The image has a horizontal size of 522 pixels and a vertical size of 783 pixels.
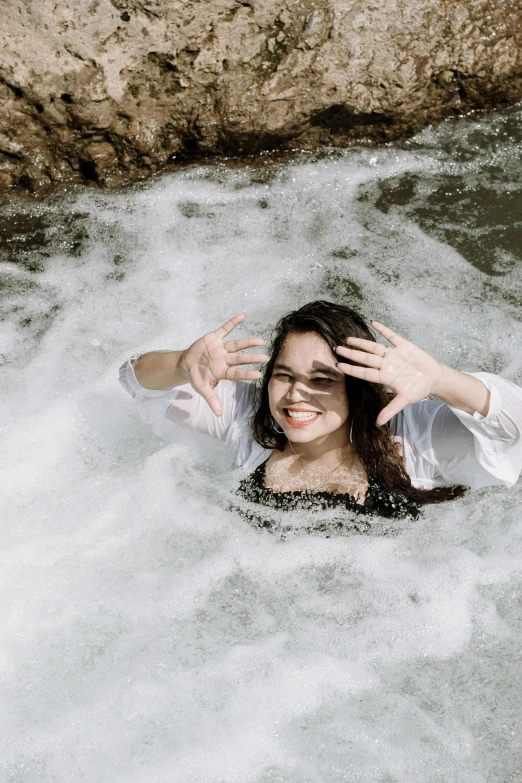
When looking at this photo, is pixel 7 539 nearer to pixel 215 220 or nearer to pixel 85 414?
pixel 85 414

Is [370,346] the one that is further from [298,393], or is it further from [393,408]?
[298,393]

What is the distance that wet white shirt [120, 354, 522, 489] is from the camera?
283cm

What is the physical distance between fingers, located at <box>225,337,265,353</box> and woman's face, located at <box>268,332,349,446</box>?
29 centimetres

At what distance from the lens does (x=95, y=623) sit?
336cm

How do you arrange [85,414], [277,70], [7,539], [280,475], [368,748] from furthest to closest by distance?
[277,70] → [85,414] → [7,539] → [280,475] → [368,748]

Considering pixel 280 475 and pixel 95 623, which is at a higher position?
pixel 280 475

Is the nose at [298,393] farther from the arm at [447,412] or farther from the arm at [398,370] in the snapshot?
the arm at [398,370]

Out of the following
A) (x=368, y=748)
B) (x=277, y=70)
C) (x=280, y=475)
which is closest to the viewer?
(x=368, y=748)

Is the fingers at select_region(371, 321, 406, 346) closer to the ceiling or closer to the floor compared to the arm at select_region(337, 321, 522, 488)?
closer to the ceiling

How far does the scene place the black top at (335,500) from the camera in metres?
3.23

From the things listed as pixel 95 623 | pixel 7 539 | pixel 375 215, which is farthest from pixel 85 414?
pixel 375 215

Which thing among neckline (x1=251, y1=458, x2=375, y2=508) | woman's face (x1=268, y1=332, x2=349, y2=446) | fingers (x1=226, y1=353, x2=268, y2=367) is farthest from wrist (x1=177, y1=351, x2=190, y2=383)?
neckline (x1=251, y1=458, x2=375, y2=508)

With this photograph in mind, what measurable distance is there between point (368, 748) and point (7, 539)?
1575 mm

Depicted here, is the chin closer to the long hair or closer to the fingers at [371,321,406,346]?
the long hair
